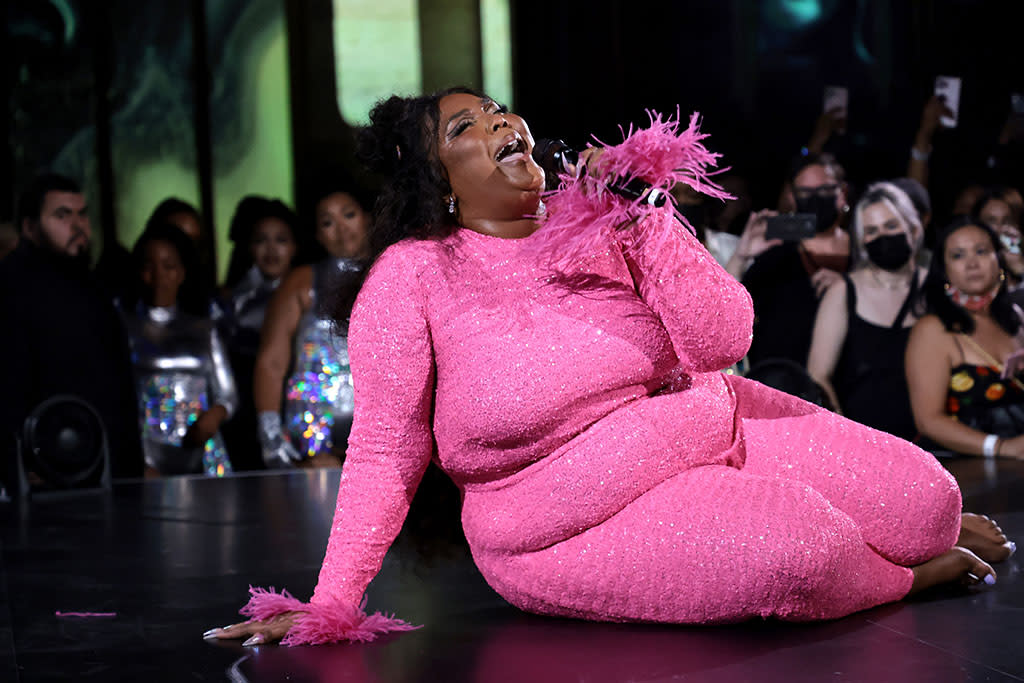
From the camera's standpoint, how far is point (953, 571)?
6.11ft

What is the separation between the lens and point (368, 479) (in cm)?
182

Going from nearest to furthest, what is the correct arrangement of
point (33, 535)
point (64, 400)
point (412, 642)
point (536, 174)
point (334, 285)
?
1. point (412, 642)
2. point (536, 174)
3. point (334, 285)
4. point (33, 535)
5. point (64, 400)

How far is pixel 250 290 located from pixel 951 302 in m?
2.48

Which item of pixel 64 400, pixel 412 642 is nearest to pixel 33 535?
pixel 64 400

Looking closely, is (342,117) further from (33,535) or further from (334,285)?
(334,285)

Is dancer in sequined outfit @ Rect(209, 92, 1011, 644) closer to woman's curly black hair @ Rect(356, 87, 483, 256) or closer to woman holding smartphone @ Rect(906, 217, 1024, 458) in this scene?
woman's curly black hair @ Rect(356, 87, 483, 256)

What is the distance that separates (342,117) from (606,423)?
4715 millimetres

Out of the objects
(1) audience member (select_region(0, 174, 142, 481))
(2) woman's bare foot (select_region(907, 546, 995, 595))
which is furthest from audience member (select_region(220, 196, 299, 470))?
(2) woman's bare foot (select_region(907, 546, 995, 595))

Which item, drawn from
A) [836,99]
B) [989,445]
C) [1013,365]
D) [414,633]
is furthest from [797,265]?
[414,633]

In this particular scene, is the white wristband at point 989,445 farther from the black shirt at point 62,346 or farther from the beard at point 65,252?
the beard at point 65,252

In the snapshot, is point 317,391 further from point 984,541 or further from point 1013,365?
point 984,541

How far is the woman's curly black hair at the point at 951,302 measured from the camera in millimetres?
3535

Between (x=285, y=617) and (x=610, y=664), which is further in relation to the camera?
(x=285, y=617)

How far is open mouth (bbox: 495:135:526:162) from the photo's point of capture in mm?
1869
